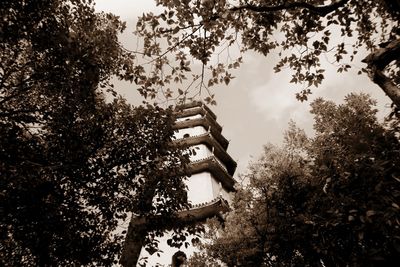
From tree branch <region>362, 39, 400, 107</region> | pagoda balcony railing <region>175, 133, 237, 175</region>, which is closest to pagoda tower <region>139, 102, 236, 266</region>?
pagoda balcony railing <region>175, 133, 237, 175</region>

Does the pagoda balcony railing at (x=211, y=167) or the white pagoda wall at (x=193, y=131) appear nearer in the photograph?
the pagoda balcony railing at (x=211, y=167)

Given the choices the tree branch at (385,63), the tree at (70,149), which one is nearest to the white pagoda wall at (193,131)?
the tree at (70,149)

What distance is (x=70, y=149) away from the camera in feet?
30.9

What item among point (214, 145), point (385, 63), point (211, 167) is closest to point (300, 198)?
point (385, 63)

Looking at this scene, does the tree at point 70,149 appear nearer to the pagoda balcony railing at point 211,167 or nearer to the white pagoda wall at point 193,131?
the pagoda balcony railing at point 211,167

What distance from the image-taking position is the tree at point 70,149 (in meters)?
8.78

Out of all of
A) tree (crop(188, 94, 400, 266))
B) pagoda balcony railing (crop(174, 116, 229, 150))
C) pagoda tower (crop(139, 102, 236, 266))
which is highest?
pagoda balcony railing (crop(174, 116, 229, 150))

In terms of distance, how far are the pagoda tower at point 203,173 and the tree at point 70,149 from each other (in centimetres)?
810

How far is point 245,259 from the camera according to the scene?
48.1 ft

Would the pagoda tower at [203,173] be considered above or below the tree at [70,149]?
above

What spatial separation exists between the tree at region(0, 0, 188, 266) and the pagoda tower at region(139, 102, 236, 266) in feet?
26.6

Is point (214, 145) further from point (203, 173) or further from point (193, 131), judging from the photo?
point (203, 173)

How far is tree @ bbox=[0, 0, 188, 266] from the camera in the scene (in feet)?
28.8

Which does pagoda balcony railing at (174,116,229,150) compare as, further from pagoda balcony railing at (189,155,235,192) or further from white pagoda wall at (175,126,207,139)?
pagoda balcony railing at (189,155,235,192)
